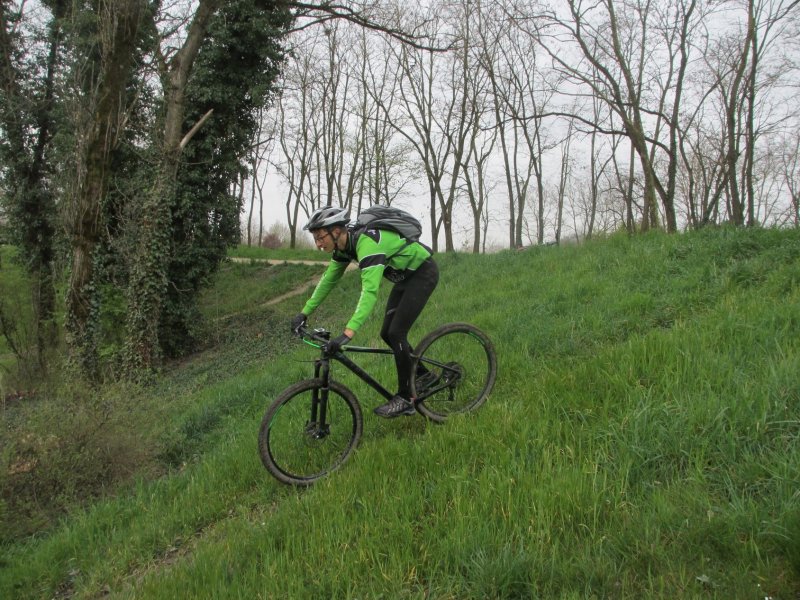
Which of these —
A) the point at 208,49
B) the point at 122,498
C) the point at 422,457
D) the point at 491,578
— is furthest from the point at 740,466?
the point at 208,49

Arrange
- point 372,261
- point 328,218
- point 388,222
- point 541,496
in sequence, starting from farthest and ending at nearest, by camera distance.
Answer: point 388,222 < point 328,218 < point 372,261 < point 541,496

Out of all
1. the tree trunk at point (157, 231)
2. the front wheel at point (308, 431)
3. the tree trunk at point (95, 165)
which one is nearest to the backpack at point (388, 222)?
the front wheel at point (308, 431)

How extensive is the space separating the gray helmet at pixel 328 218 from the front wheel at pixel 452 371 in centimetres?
135

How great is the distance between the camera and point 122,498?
485 centimetres

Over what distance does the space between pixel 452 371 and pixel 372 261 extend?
1478 mm

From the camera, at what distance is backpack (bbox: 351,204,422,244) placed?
4.08 metres

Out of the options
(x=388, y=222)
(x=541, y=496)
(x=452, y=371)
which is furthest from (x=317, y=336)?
(x=541, y=496)

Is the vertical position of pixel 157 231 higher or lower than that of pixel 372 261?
higher

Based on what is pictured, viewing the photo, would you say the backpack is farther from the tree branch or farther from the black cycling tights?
the tree branch

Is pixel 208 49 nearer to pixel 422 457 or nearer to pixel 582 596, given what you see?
pixel 422 457

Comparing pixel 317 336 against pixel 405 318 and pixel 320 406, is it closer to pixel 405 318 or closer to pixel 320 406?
pixel 320 406

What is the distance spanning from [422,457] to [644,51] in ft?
79.1

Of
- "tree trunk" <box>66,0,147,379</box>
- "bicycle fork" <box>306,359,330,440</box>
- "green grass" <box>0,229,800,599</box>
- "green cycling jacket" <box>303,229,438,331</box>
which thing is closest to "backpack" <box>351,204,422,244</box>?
"green cycling jacket" <box>303,229,438,331</box>

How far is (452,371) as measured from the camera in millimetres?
4652
